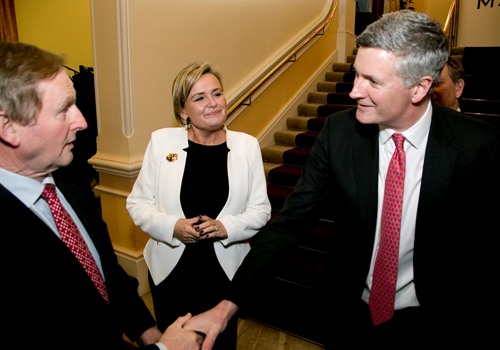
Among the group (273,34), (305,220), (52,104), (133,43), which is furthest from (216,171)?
(273,34)

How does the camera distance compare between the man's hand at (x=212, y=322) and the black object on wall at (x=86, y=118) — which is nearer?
the man's hand at (x=212, y=322)

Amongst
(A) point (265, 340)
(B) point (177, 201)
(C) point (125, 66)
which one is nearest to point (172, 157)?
(B) point (177, 201)

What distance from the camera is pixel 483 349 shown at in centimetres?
172

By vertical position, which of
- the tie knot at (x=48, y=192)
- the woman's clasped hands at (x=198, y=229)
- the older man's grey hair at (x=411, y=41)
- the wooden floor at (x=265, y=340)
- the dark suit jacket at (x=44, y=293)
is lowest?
the wooden floor at (x=265, y=340)

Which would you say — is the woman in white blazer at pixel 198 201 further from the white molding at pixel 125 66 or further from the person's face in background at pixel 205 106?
the white molding at pixel 125 66

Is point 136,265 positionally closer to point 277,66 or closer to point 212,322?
point 212,322

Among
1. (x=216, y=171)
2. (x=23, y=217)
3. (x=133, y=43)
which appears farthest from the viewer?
(x=133, y=43)

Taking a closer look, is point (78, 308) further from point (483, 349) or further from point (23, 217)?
point (483, 349)

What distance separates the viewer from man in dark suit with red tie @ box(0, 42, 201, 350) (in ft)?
3.16

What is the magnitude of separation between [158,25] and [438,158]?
2.54 m

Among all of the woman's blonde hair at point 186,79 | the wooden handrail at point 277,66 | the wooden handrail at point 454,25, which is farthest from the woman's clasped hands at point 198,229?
the wooden handrail at point 454,25

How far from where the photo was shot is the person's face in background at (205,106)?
2.01m

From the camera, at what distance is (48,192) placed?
1157 mm

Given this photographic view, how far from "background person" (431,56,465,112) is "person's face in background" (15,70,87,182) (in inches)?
80.6
